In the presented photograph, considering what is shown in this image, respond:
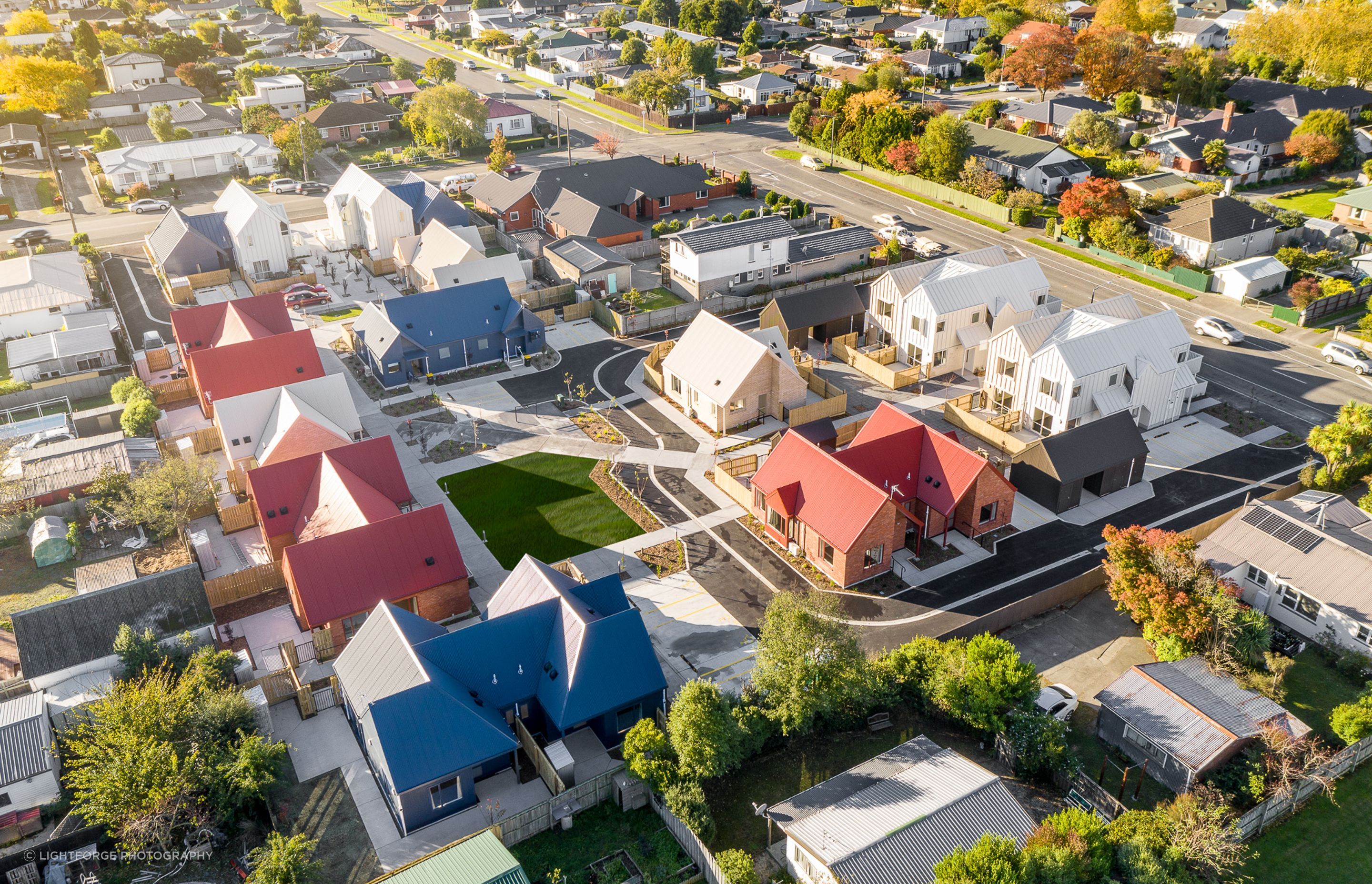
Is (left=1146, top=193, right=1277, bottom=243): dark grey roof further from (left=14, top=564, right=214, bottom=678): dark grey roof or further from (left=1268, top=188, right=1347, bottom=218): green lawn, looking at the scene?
(left=14, top=564, right=214, bottom=678): dark grey roof

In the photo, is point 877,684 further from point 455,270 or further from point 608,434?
point 455,270

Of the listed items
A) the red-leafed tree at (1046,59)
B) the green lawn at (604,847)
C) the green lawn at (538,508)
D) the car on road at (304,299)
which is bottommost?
the green lawn at (604,847)

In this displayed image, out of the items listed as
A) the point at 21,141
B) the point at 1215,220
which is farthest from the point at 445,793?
the point at 21,141

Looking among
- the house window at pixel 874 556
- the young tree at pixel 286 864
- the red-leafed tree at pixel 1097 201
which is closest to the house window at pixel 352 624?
the young tree at pixel 286 864

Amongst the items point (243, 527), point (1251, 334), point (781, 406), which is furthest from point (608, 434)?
point (1251, 334)

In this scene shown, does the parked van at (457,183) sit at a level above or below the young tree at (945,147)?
below

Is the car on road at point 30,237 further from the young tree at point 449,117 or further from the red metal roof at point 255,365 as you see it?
the red metal roof at point 255,365

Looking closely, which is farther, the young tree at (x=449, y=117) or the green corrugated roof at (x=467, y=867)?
the young tree at (x=449, y=117)

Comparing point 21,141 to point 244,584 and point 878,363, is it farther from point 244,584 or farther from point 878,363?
point 878,363
